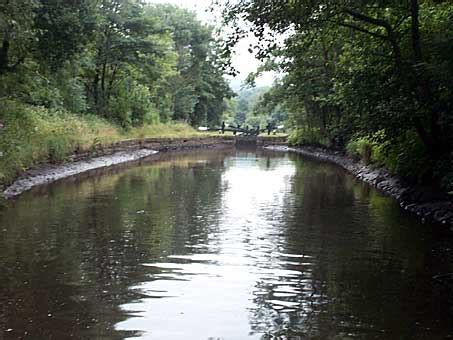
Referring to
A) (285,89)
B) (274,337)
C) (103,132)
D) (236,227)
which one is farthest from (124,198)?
(285,89)

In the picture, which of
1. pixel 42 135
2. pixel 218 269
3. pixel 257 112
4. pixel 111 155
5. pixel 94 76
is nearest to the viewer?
pixel 218 269

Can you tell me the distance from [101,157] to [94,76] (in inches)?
459

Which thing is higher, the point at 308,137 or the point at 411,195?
the point at 308,137

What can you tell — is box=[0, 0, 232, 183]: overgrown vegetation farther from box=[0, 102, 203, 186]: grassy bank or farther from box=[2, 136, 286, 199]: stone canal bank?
box=[2, 136, 286, 199]: stone canal bank

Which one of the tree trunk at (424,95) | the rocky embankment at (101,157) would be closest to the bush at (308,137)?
the rocky embankment at (101,157)

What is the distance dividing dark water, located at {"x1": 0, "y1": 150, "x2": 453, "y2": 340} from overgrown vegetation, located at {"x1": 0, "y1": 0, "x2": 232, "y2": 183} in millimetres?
4383

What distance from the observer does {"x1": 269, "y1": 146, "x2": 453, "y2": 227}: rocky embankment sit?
13.1 m

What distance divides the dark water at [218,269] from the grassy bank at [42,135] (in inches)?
59.3

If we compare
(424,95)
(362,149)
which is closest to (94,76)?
(362,149)

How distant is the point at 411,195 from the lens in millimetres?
15375

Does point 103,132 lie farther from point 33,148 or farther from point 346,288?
point 346,288

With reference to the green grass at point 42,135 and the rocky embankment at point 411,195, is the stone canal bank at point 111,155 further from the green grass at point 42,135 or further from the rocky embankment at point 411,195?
the rocky embankment at point 411,195

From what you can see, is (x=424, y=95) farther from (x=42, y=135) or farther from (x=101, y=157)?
(x=101, y=157)

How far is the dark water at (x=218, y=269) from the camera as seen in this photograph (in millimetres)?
6383
